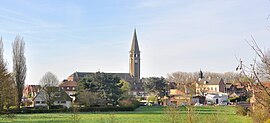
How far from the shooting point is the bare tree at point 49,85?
64.7 metres

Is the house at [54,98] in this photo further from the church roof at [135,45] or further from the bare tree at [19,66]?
the church roof at [135,45]

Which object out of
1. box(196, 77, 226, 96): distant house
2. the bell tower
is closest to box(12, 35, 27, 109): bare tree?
box(196, 77, 226, 96): distant house

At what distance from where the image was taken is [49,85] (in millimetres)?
69875

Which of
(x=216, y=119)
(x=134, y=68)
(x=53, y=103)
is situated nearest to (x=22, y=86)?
(x=53, y=103)

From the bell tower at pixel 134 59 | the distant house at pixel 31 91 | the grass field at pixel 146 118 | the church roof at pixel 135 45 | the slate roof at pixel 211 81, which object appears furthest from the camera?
the church roof at pixel 135 45

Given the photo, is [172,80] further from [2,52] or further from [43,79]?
[2,52]

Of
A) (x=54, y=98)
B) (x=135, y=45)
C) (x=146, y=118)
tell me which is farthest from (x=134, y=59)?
(x=146, y=118)

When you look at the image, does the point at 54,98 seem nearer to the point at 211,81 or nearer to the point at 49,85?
the point at 49,85

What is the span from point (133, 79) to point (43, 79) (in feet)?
240

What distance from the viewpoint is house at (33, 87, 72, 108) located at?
2590 inches

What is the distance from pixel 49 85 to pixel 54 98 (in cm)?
498

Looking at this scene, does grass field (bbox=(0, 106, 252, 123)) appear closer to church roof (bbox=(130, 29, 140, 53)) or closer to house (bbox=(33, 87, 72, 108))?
house (bbox=(33, 87, 72, 108))

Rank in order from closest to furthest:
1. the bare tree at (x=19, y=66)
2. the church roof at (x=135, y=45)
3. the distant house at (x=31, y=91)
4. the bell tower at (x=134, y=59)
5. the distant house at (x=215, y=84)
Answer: the bare tree at (x=19, y=66), the distant house at (x=31, y=91), the distant house at (x=215, y=84), the bell tower at (x=134, y=59), the church roof at (x=135, y=45)

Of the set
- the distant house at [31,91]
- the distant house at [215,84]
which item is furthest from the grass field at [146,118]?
the distant house at [215,84]
